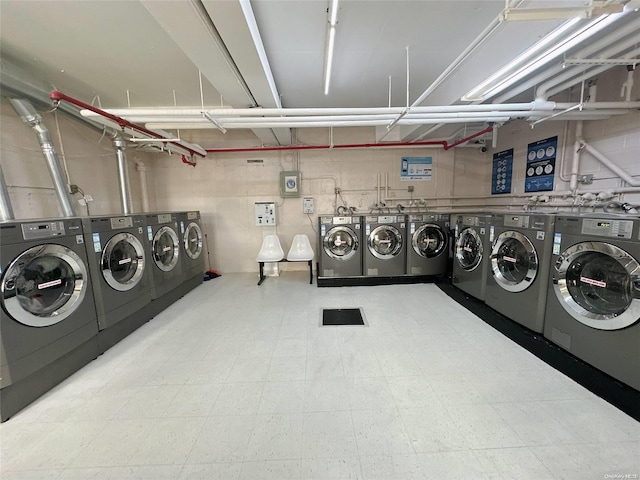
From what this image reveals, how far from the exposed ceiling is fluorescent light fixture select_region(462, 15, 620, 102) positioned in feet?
0.21

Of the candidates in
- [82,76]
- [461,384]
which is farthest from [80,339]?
[461,384]

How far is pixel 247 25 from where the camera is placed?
5.22ft

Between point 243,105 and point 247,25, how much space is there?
4.25 ft

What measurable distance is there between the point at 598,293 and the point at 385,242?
7.95ft

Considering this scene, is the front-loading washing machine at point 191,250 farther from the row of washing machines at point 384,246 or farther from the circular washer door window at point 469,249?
the circular washer door window at point 469,249

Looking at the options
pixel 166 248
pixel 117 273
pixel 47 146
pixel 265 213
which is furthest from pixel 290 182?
pixel 47 146

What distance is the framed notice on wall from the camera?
4.61m

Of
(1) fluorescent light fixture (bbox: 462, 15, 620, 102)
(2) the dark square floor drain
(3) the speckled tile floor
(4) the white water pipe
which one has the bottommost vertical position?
(3) the speckled tile floor

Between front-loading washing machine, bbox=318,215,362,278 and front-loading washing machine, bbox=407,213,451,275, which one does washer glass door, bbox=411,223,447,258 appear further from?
front-loading washing machine, bbox=318,215,362,278

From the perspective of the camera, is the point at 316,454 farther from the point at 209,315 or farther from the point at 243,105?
the point at 243,105

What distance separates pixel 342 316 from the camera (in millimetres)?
2859

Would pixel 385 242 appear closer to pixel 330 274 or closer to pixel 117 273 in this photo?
pixel 330 274

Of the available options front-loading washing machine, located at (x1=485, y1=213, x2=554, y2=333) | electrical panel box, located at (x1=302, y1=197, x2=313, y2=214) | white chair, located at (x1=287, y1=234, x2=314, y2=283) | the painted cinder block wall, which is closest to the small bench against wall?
white chair, located at (x1=287, y1=234, x2=314, y2=283)

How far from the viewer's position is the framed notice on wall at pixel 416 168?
15.1 ft
